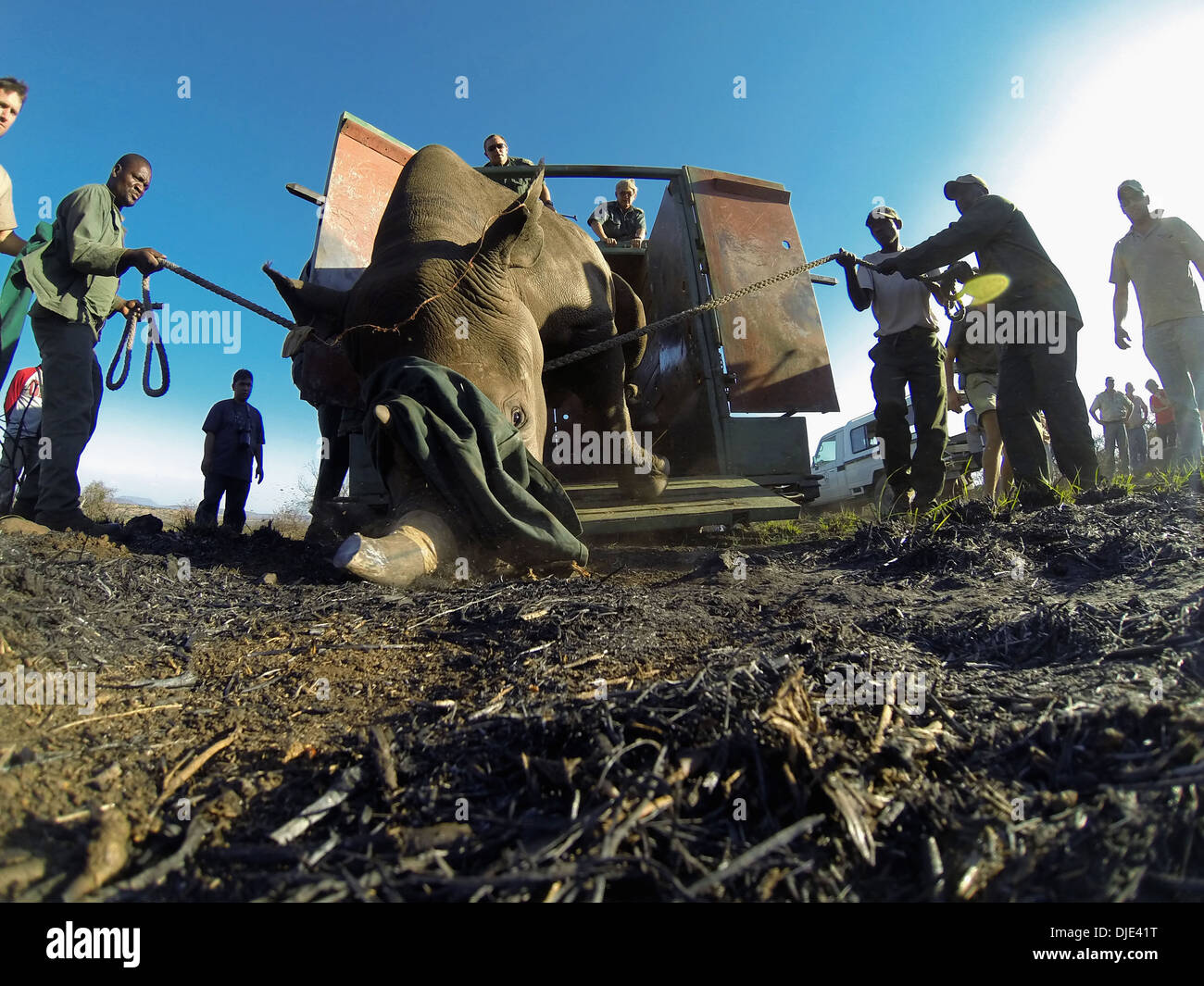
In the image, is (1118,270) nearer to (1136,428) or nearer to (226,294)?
(226,294)

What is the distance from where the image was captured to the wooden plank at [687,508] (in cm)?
410

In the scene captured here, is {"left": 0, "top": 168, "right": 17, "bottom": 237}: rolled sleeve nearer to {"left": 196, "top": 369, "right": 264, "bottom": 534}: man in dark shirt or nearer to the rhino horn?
the rhino horn

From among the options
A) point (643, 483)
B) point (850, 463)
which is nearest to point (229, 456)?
point (643, 483)

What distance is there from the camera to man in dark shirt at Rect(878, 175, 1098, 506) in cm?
433

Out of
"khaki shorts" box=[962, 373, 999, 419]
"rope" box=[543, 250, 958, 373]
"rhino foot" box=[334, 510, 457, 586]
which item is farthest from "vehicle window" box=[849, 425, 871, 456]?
"rhino foot" box=[334, 510, 457, 586]

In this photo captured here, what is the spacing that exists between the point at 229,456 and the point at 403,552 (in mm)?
5824

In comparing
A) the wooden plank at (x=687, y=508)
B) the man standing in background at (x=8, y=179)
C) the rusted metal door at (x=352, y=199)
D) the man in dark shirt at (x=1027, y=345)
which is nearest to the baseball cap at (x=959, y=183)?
the man in dark shirt at (x=1027, y=345)

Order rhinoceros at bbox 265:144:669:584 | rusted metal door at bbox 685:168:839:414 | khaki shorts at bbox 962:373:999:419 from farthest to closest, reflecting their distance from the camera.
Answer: khaki shorts at bbox 962:373:999:419 → rusted metal door at bbox 685:168:839:414 → rhinoceros at bbox 265:144:669:584

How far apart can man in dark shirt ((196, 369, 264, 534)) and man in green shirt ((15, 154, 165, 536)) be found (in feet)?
11.7

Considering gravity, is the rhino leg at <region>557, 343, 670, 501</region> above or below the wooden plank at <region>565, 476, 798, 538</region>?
above

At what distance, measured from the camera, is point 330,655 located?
6.24 feet

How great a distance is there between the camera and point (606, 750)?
3.60ft

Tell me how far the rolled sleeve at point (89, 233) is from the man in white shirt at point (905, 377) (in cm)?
504
